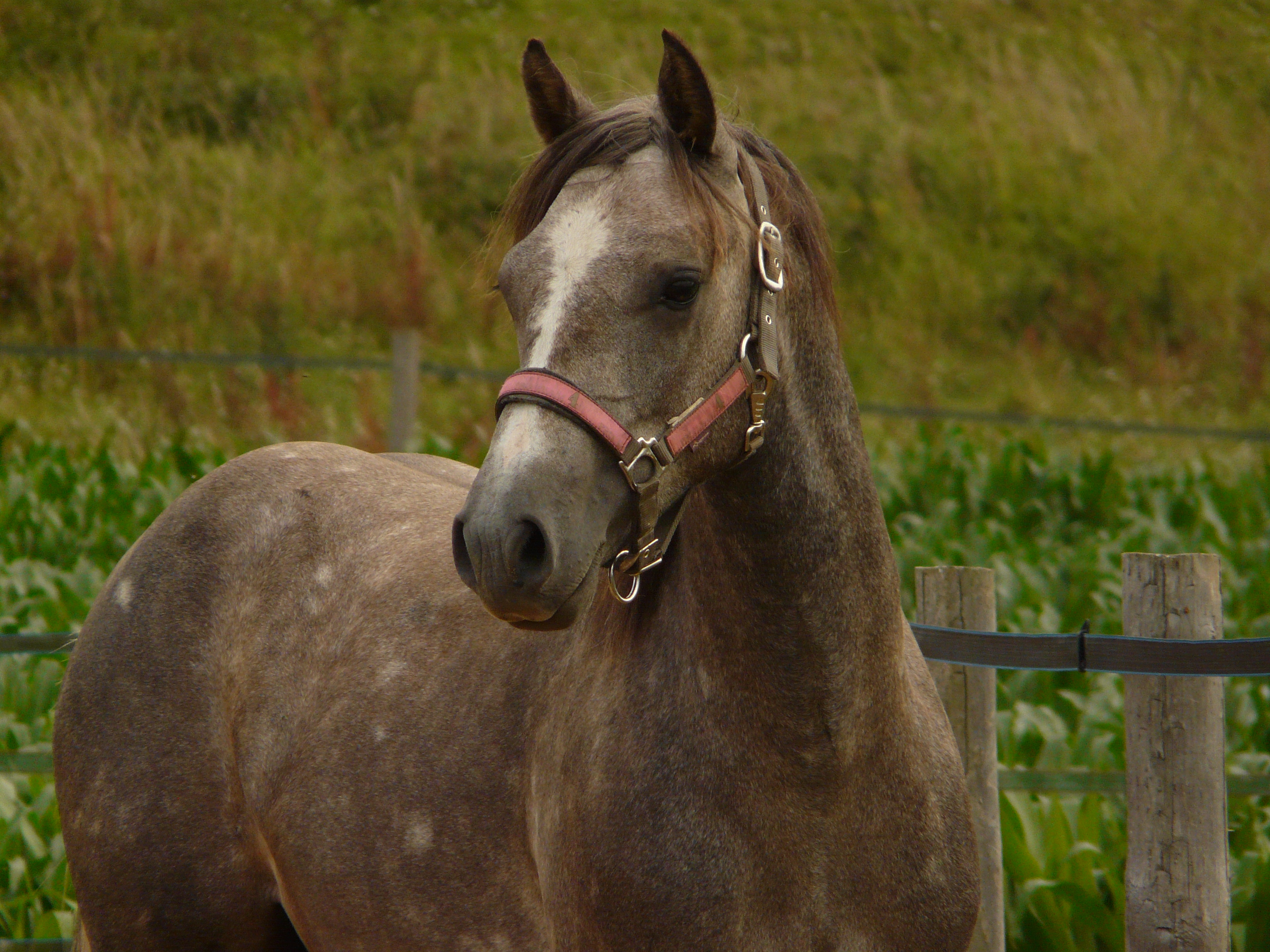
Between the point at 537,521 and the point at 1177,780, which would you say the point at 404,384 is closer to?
the point at 1177,780

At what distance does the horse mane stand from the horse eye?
0.08 m

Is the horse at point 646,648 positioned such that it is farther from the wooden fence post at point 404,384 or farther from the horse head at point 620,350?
the wooden fence post at point 404,384

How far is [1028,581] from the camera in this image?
21.3 ft

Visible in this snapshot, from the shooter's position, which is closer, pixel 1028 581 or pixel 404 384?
pixel 1028 581

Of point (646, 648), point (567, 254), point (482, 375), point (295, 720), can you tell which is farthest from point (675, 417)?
point (482, 375)

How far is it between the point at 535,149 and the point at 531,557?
15.6m

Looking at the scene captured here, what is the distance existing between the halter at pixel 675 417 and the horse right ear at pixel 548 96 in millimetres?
295

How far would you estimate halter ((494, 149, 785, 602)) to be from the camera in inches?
72.7

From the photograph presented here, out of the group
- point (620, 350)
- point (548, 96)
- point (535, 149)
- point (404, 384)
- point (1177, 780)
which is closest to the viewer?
point (620, 350)

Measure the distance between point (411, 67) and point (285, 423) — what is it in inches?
291

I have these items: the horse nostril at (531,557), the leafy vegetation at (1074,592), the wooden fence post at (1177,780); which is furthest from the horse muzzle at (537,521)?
the leafy vegetation at (1074,592)

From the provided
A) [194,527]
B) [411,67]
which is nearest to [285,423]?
[411,67]

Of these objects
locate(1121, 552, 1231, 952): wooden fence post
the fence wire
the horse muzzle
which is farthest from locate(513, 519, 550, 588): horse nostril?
the fence wire

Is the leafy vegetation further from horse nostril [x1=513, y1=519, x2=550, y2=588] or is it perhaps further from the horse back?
horse nostril [x1=513, y1=519, x2=550, y2=588]
